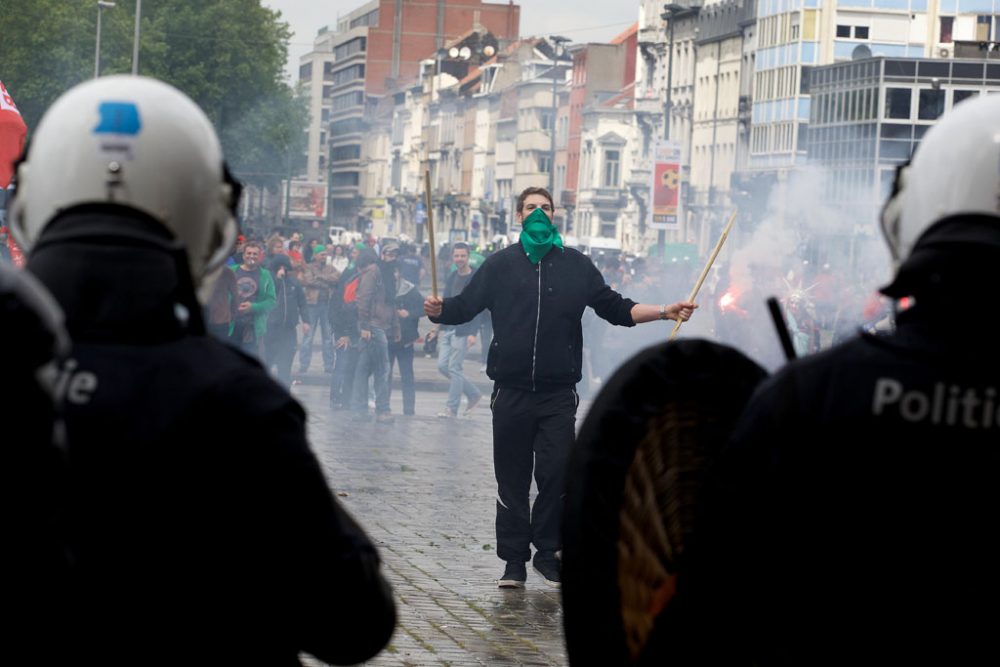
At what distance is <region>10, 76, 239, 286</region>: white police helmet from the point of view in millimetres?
2770

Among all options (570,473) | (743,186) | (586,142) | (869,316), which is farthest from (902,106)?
(570,473)

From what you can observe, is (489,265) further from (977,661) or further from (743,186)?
(743,186)

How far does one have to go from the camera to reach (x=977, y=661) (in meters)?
2.77

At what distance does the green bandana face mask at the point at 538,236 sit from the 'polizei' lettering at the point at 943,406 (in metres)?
7.25

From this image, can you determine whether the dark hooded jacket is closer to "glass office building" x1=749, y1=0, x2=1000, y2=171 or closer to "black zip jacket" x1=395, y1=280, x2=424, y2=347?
"black zip jacket" x1=395, y1=280, x2=424, y2=347

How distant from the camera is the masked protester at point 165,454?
2.57 metres

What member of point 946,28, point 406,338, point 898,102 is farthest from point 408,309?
point 946,28

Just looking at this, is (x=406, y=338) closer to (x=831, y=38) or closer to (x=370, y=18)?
(x=831, y=38)

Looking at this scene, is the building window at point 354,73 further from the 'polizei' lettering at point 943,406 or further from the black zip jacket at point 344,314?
the 'polizei' lettering at point 943,406

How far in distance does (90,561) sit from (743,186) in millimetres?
101413

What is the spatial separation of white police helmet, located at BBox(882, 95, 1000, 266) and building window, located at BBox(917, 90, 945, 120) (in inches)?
3568

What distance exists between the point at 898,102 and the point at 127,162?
91646mm

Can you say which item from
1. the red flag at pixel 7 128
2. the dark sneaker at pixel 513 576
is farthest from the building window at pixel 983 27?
the dark sneaker at pixel 513 576

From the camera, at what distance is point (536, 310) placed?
1002 centimetres
